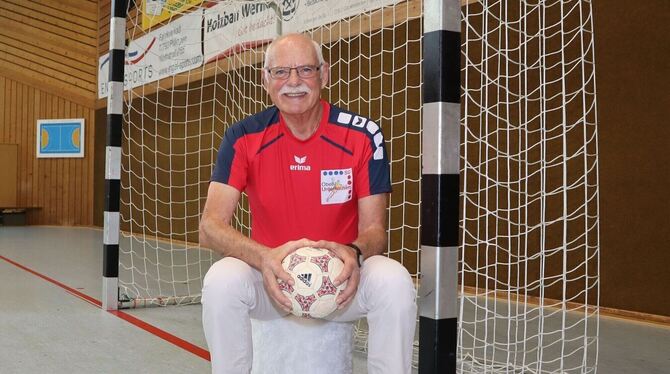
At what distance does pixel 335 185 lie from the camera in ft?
7.23

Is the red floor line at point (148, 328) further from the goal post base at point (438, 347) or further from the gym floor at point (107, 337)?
the goal post base at point (438, 347)

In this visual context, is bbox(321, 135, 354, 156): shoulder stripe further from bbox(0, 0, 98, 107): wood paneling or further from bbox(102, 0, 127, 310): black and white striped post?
bbox(0, 0, 98, 107): wood paneling

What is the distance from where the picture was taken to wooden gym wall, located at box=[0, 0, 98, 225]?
1345 cm

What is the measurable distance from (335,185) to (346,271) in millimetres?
401

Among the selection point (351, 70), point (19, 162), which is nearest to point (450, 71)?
point (351, 70)

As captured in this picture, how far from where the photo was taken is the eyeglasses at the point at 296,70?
7.14 feet

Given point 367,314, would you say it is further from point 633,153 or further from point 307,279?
point 633,153

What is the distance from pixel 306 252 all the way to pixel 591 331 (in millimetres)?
2697

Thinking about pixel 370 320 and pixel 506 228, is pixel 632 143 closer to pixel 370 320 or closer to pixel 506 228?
pixel 506 228

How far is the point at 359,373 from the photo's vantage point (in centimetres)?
284

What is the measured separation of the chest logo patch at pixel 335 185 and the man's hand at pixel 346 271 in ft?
0.93

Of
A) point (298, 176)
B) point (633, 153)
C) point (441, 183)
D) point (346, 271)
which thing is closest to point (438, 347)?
point (346, 271)

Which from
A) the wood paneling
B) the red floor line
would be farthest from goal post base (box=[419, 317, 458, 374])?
the wood paneling

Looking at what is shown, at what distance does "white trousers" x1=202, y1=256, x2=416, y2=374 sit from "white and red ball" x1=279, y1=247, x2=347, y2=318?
0.11m
